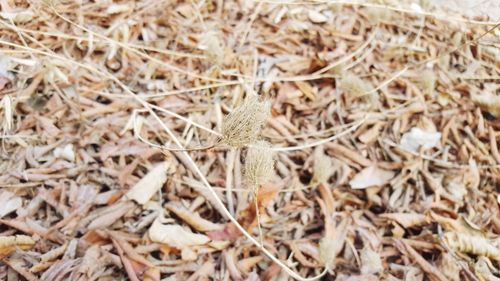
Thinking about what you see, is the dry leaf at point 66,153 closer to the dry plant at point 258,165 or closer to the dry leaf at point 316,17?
the dry plant at point 258,165

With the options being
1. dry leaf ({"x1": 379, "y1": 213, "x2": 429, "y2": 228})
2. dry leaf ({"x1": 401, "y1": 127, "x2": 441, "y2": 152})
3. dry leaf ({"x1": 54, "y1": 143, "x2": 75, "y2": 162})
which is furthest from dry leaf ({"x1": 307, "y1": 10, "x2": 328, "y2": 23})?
dry leaf ({"x1": 54, "y1": 143, "x2": 75, "y2": 162})

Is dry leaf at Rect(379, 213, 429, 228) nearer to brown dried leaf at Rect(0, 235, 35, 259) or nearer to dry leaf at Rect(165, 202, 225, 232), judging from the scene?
dry leaf at Rect(165, 202, 225, 232)

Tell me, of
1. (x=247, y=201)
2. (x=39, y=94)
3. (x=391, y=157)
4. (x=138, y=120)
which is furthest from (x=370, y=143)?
(x=39, y=94)

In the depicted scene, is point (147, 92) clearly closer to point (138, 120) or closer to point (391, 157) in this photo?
point (138, 120)

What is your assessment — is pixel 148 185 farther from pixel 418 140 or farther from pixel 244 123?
pixel 418 140

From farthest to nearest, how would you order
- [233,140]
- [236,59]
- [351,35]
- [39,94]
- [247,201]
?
[351,35] < [236,59] < [39,94] < [247,201] < [233,140]

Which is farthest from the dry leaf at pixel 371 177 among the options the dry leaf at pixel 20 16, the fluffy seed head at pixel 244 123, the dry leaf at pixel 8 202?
the dry leaf at pixel 20 16
